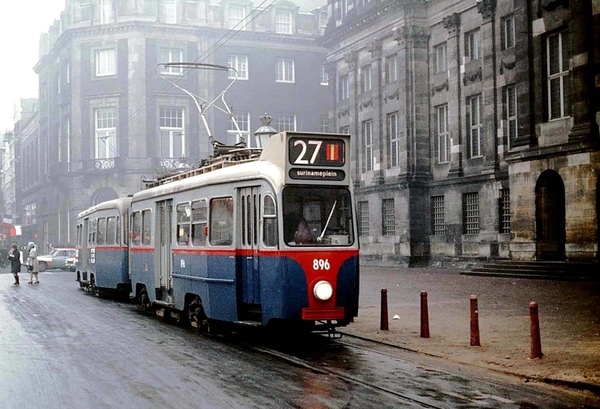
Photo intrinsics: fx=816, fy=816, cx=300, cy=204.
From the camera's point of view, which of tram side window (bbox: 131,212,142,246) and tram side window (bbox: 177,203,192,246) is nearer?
tram side window (bbox: 177,203,192,246)

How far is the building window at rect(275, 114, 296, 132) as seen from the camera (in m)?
65.4

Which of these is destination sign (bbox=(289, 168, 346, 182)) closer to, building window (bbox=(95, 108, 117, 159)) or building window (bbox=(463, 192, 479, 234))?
building window (bbox=(463, 192, 479, 234))

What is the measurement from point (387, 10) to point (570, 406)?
37.5m

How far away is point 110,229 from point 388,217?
72.8 ft

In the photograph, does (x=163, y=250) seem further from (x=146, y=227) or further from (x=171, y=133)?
(x=171, y=133)

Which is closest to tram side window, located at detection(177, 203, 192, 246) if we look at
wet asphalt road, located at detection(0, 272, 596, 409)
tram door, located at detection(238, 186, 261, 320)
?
wet asphalt road, located at detection(0, 272, 596, 409)

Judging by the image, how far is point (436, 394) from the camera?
30.6ft

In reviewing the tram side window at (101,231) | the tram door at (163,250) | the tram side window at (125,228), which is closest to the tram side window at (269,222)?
the tram door at (163,250)

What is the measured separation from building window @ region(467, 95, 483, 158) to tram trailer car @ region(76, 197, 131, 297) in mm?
18363

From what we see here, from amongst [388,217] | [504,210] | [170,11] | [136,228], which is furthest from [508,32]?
[170,11]

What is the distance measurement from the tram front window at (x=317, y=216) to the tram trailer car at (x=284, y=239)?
0.6 inches

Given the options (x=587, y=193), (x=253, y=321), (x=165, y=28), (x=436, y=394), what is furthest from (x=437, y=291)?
(x=165, y=28)

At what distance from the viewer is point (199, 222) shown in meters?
15.8

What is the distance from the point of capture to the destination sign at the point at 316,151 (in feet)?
43.7
